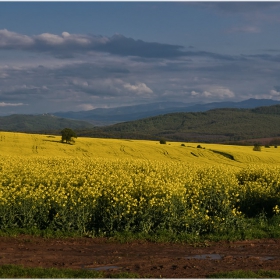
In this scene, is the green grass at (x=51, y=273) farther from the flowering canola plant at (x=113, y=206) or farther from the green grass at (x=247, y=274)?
the flowering canola plant at (x=113, y=206)

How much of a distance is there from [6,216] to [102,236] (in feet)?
12.4

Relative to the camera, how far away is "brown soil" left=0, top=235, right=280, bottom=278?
11930 mm

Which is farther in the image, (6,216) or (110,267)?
(6,216)

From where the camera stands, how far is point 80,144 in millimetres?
57938

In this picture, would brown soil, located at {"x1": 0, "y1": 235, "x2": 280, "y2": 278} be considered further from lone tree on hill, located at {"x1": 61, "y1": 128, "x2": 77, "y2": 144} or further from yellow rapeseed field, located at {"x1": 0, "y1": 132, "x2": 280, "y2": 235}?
lone tree on hill, located at {"x1": 61, "y1": 128, "x2": 77, "y2": 144}

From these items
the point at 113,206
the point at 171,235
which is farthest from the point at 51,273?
the point at 171,235

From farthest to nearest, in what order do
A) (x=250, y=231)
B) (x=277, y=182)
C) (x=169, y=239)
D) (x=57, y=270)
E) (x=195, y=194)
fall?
(x=277, y=182) < (x=195, y=194) < (x=250, y=231) < (x=169, y=239) < (x=57, y=270)

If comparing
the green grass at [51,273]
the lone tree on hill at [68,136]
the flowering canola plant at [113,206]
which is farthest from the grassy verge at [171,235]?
the lone tree on hill at [68,136]

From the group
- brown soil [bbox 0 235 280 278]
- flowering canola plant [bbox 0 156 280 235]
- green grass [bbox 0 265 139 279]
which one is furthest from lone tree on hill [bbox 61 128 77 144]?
green grass [bbox 0 265 139 279]

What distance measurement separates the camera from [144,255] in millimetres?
13508

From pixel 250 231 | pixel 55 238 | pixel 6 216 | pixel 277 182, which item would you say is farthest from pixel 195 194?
pixel 6 216

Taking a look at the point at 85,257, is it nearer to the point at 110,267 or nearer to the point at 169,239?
the point at 110,267

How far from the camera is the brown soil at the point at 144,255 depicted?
39.1 ft

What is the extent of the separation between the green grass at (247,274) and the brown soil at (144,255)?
44cm
